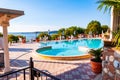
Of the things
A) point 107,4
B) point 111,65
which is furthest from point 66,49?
point 107,4

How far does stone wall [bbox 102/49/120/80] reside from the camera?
12.9 ft

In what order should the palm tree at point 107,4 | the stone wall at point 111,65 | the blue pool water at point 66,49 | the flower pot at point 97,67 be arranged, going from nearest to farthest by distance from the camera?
the stone wall at point 111,65
the palm tree at point 107,4
the flower pot at point 97,67
the blue pool water at point 66,49

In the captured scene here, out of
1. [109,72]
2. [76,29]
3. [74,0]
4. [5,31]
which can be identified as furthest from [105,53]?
[76,29]

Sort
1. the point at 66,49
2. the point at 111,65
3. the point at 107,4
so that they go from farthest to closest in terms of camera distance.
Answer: the point at 66,49
the point at 111,65
the point at 107,4

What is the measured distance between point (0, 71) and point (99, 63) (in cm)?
464

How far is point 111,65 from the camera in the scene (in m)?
4.29

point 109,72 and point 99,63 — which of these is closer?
point 109,72

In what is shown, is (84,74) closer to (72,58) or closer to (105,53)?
(105,53)

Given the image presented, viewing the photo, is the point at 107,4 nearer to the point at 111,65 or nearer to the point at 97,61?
the point at 111,65

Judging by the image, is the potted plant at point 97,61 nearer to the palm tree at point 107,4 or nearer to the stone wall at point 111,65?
the stone wall at point 111,65

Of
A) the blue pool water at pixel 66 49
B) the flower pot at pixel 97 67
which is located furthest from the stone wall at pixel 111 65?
the blue pool water at pixel 66 49

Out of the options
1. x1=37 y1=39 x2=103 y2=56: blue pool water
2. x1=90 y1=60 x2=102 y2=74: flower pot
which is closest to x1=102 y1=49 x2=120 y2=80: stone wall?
x1=90 y1=60 x2=102 y2=74: flower pot

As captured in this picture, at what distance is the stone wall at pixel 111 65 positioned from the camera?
395 cm

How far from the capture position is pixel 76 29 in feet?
91.5
